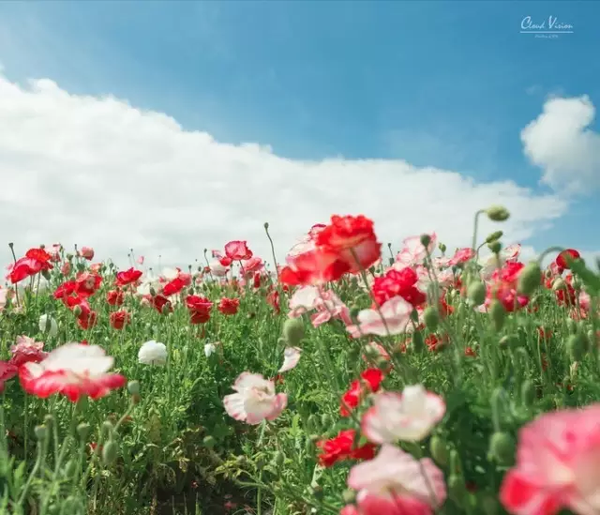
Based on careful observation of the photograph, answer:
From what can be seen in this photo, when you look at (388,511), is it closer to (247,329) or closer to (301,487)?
(301,487)

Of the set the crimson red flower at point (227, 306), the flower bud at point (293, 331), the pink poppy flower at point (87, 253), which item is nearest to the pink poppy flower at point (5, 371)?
the flower bud at point (293, 331)

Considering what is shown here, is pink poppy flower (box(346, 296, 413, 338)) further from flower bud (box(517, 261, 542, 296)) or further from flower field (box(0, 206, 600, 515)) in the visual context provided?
flower bud (box(517, 261, 542, 296))

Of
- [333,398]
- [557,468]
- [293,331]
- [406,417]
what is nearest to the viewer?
[557,468]

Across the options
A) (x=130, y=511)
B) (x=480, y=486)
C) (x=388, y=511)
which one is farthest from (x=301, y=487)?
(x=388, y=511)

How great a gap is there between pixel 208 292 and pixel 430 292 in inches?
146

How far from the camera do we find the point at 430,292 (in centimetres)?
171

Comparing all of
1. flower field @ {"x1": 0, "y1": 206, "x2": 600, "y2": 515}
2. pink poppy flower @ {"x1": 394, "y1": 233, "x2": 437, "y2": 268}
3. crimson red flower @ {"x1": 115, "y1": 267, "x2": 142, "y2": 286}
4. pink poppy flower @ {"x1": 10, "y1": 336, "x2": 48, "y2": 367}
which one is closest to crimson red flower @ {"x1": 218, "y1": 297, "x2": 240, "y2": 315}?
flower field @ {"x1": 0, "y1": 206, "x2": 600, "y2": 515}

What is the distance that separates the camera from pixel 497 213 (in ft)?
5.38

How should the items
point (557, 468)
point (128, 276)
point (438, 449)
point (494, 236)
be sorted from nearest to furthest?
1. point (557, 468)
2. point (438, 449)
3. point (494, 236)
4. point (128, 276)

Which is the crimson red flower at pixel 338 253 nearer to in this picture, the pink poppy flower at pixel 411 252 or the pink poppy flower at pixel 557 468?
the pink poppy flower at pixel 411 252

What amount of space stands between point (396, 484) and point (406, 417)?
4.7 inches

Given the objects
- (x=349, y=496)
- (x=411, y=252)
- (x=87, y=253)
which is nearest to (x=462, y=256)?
(x=411, y=252)

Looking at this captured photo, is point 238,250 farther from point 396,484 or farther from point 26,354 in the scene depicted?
point 396,484

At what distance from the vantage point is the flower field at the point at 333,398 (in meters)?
1.00
